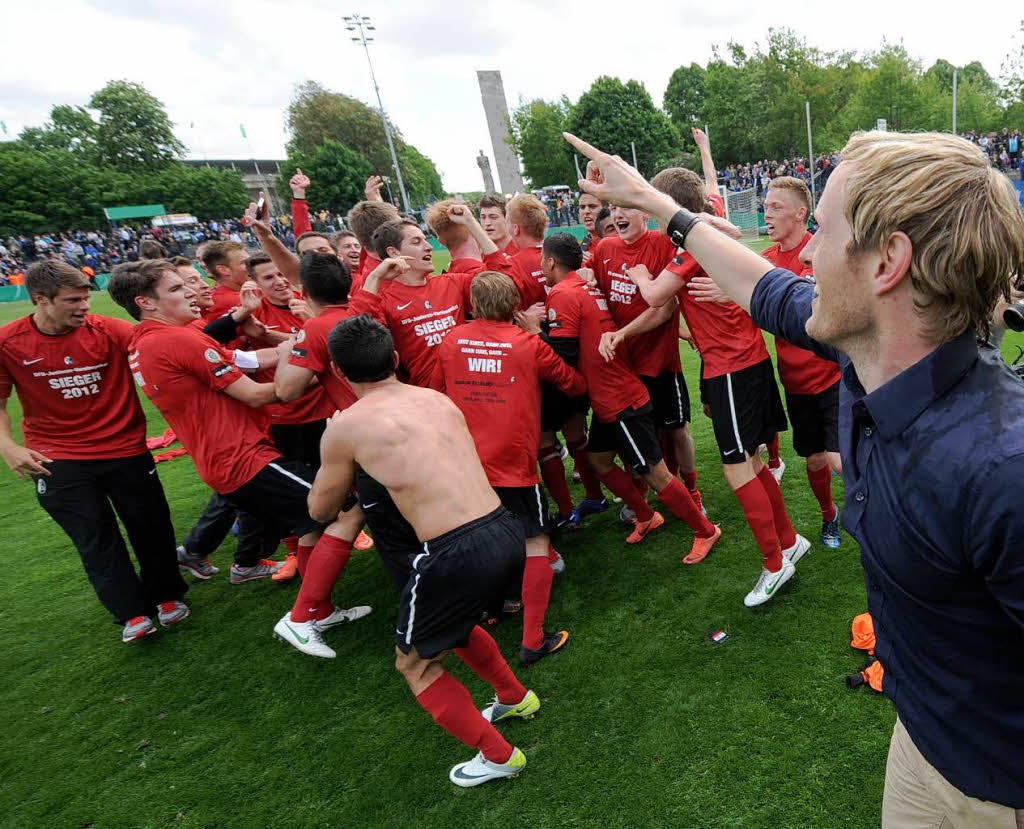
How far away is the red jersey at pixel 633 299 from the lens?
4.07 meters

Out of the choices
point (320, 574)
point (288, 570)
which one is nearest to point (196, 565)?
point (288, 570)

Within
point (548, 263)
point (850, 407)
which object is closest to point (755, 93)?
point (548, 263)

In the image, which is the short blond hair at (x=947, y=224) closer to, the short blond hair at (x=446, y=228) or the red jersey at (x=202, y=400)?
the red jersey at (x=202, y=400)

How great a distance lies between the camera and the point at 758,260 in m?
1.75

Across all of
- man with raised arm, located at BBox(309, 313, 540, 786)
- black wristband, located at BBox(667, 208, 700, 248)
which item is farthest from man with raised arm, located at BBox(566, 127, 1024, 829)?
man with raised arm, located at BBox(309, 313, 540, 786)

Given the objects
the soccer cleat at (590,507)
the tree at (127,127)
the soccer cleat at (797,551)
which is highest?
the tree at (127,127)

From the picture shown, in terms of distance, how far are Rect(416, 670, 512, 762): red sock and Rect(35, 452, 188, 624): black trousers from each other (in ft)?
9.19

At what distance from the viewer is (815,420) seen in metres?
3.81

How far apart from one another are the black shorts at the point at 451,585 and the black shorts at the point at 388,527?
1.68 ft

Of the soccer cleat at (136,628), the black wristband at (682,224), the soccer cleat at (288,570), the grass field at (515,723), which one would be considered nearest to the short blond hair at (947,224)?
the black wristband at (682,224)

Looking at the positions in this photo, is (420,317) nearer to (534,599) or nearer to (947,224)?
(534,599)

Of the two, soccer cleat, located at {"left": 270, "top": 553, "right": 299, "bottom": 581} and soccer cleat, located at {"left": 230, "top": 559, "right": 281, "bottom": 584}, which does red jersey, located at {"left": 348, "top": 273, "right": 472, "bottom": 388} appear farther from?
soccer cleat, located at {"left": 230, "top": 559, "right": 281, "bottom": 584}

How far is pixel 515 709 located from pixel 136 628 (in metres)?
2.90

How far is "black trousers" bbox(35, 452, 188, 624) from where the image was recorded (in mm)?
3979
